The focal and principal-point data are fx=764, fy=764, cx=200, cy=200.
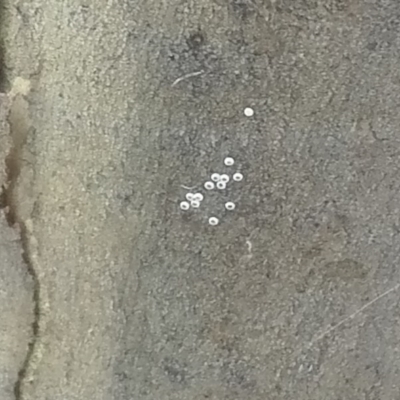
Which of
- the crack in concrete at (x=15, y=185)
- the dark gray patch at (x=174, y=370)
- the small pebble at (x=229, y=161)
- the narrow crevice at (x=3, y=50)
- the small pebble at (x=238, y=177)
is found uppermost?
the narrow crevice at (x=3, y=50)

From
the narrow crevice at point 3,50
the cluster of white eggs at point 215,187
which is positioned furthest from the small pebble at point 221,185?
the narrow crevice at point 3,50

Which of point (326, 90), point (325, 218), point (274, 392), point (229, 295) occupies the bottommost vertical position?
point (274, 392)

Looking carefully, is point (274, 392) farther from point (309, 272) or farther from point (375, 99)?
point (375, 99)

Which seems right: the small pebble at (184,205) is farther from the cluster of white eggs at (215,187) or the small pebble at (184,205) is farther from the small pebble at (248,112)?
the small pebble at (248,112)

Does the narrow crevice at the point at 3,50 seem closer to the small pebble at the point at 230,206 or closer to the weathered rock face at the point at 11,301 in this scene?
the weathered rock face at the point at 11,301

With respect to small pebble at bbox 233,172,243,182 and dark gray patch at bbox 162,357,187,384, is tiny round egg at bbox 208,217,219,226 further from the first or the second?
dark gray patch at bbox 162,357,187,384

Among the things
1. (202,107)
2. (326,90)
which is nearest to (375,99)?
(326,90)

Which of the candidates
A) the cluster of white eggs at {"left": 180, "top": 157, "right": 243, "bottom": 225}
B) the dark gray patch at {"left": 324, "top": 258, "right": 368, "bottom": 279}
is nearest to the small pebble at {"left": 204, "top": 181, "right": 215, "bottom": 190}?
the cluster of white eggs at {"left": 180, "top": 157, "right": 243, "bottom": 225}

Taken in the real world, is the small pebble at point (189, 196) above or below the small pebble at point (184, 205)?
above
